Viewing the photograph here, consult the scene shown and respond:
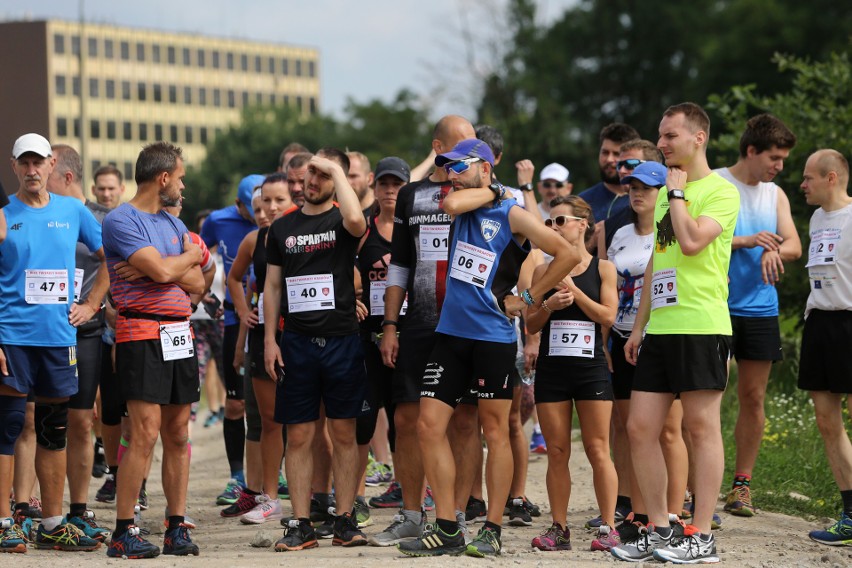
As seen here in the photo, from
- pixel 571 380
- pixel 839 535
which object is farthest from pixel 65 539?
pixel 839 535

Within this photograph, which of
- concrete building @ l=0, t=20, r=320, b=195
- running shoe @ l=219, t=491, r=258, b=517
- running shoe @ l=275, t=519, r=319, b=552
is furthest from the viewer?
concrete building @ l=0, t=20, r=320, b=195

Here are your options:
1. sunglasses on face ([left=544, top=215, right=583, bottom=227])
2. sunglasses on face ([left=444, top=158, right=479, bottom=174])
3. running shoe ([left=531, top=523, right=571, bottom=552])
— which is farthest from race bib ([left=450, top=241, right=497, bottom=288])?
running shoe ([left=531, top=523, right=571, bottom=552])

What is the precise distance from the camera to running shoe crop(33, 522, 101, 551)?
7363mm

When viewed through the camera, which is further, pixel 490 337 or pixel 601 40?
pixel 601 40

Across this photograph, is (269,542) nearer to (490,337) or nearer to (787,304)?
(490,337)

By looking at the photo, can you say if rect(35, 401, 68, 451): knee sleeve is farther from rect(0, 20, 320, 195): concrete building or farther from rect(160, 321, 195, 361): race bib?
rect(0, 20, 320, 195): concrete building

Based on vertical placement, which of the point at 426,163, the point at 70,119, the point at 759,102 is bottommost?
the point at 426,163

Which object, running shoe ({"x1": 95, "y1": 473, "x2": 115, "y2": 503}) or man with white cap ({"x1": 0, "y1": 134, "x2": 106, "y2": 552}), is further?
running shoe ({"x1": 95, "y1": 473, "x2": 115, "y2": 503})

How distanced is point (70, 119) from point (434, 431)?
93310 mm

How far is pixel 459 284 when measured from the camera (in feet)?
22.4

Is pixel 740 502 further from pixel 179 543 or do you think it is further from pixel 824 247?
pixel 179 543

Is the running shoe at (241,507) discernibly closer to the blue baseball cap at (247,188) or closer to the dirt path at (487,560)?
the dirt path at (487,560)

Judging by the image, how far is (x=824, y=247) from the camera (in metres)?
7.79

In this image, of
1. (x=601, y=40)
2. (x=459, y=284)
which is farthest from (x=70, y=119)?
(x=459, y=284)
